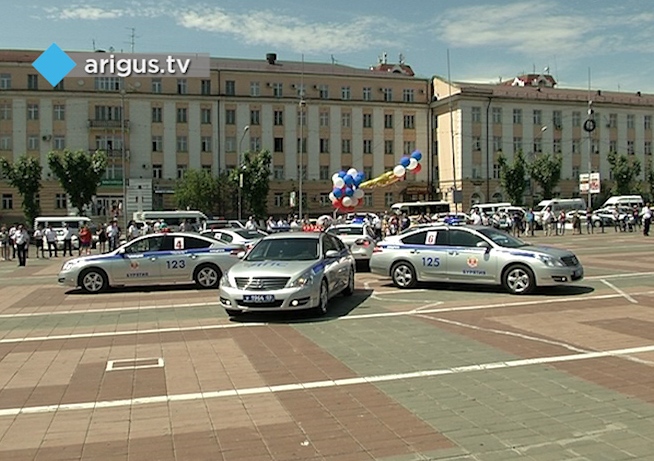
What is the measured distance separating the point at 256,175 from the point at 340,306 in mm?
51381

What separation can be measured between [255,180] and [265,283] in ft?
174

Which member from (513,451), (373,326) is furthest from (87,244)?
(513,451)

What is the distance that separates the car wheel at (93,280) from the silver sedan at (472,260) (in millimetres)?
6658

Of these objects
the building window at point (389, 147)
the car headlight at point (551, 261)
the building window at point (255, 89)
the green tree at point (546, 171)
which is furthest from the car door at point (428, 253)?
the building window at point (389, 147)

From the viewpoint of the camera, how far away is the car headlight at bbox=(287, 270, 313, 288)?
11734 mm

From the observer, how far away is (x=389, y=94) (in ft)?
245

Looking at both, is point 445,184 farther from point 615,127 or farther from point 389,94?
point 615,127

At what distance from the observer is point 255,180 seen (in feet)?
210

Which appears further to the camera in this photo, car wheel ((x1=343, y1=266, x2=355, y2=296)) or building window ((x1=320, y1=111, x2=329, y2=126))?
building window ((x1=320, y1=111, x2=329, y2=126))

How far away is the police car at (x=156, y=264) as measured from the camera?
17047mm

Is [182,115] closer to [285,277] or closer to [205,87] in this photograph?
[205,87]

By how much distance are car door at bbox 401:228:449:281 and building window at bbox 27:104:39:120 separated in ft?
193

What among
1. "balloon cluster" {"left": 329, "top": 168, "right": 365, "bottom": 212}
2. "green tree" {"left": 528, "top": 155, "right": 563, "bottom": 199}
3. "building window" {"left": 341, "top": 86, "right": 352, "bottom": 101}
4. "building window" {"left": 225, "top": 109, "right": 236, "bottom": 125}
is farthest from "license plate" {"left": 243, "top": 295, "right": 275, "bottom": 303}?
"green tree" {"left": 528, "top": 155, "right": 563, "bottom": 199}

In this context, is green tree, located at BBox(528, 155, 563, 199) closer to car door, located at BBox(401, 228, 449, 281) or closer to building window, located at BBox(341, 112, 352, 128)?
building window, located at BBox(341, 112, 352, 128)
